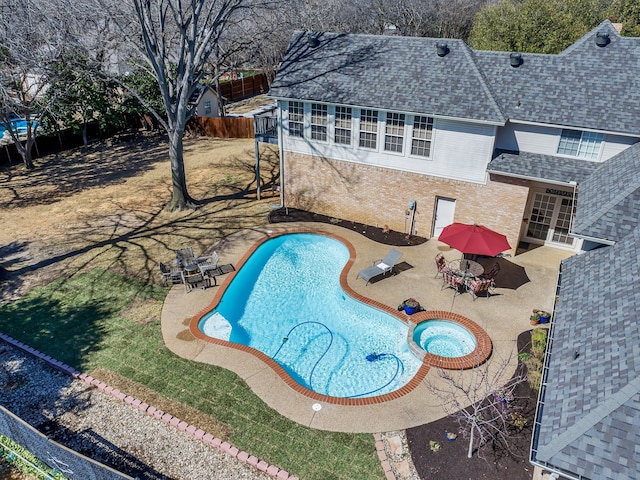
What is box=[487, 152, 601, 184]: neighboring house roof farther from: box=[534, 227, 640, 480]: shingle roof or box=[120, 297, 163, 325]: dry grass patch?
box=[120, 297, 163, 325]: dry grass patch

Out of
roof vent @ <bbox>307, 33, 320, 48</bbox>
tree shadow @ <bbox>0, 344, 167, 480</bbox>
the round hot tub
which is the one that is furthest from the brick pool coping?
roof vent @ <bbox>307, 33, 320, 48</bbox>

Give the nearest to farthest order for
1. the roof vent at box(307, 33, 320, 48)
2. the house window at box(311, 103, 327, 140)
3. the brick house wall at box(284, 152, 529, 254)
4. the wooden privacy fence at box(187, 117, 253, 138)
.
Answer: the brick house wall at box(284, 152, 529, 254) < the house window at box(311, 103, 327, 140) < the roof vent at box(307, 33, 320, 48) < the wooden privacy fence at box(187, 117, 253, 138)

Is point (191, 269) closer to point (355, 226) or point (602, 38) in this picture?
point (355, 226)

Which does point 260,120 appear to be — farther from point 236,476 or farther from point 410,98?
point 236,476

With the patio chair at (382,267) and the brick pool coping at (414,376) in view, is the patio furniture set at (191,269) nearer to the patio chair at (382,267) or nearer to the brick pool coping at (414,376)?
the brick pool coping at (414,376)

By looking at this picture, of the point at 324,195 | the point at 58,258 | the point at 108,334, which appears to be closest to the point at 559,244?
the point at 324,195

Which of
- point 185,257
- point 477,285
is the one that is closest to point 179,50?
point 185,257

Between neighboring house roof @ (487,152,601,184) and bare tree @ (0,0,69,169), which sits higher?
bare tree @ (0,0,69,169)
